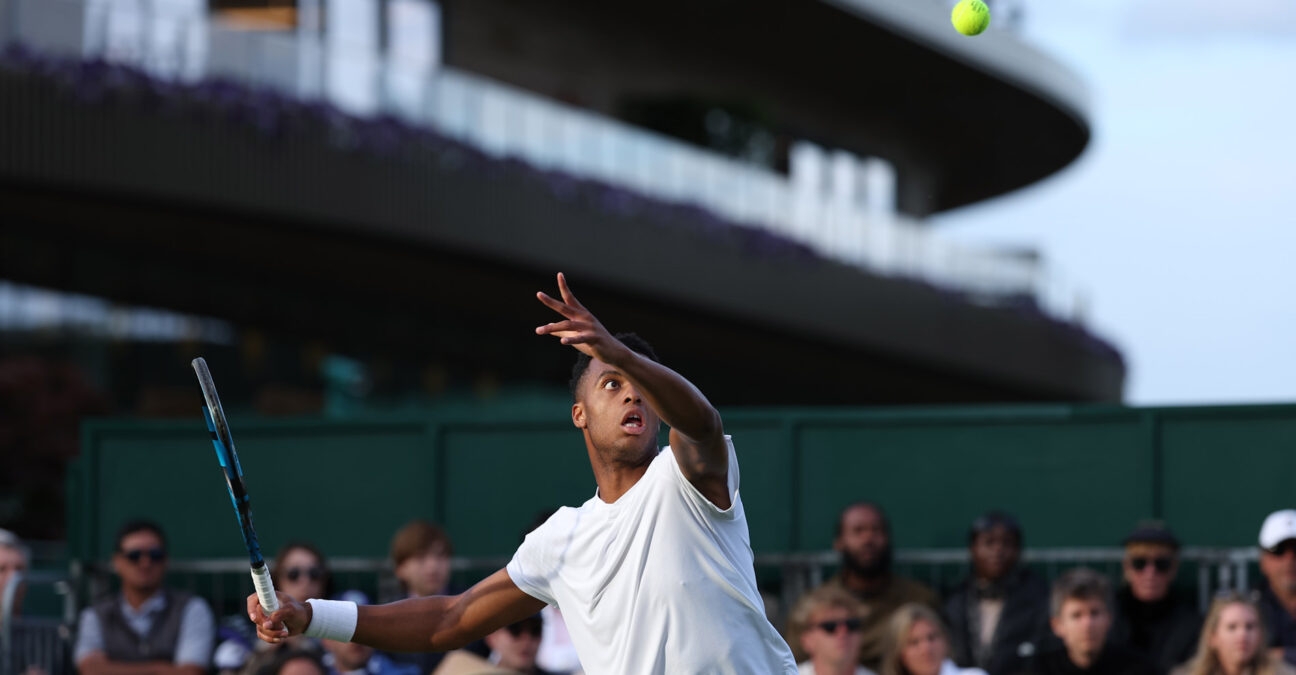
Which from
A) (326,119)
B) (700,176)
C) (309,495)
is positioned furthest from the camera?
(700,176)

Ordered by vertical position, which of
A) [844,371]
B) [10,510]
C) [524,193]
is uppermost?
[524,193]

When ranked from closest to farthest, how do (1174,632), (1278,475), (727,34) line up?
(1174,632) → (1278,475) → (727,34)

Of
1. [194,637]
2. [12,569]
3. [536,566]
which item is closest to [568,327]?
[536,566]

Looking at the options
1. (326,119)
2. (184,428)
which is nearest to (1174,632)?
(184,428)

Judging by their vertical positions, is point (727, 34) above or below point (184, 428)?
above

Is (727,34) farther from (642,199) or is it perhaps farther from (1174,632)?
(1174,632)

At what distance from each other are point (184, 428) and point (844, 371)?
18.6 meters

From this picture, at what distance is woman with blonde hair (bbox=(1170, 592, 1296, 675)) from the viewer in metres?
9.13

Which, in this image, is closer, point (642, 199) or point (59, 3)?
point (59, 3)

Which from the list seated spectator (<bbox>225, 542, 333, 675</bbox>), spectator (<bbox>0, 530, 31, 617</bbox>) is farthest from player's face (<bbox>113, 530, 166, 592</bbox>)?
spectator (<bbox>0, 530, 31, 617</bbox>)

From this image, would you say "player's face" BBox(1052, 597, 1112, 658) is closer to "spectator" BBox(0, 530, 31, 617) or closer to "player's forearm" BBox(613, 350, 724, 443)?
"player's forearm" BBox(613, 350, 724, 443)

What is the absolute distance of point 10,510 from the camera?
22344 millimetres

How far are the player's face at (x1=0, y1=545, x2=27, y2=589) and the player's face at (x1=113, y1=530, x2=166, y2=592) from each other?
0.69 m

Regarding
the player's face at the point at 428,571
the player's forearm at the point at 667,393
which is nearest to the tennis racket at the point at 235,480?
the player's forearm at the point at 667,393
